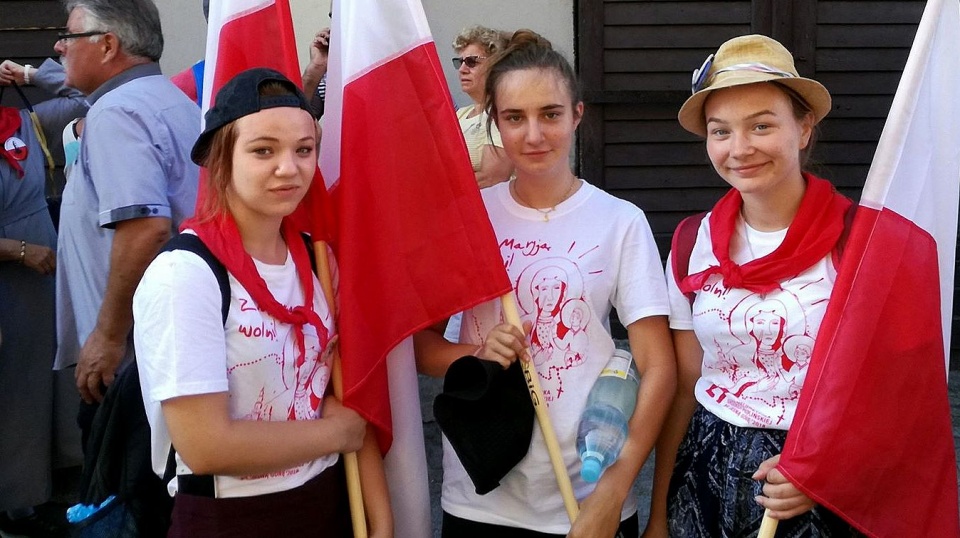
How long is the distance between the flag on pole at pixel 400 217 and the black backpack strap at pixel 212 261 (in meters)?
0.36

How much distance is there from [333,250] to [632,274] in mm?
726

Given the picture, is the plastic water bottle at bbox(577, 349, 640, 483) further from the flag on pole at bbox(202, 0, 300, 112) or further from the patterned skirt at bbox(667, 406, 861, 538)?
the flag on pole at bbox(202, 0, 300, 112)

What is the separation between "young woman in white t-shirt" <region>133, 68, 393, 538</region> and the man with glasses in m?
0.78

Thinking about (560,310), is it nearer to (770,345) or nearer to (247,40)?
(770,345)

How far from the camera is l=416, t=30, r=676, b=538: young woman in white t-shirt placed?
2.26 m

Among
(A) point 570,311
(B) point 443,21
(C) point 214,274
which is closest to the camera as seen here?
(C) point 214,274

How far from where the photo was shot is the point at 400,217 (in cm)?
238

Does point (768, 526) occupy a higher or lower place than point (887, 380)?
lower

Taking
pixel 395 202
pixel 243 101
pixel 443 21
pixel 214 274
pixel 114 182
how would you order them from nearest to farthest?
pixel 214 274 < pixel 243 101 < pixel 395 202 < pixel 114 182 < pixel 443 21

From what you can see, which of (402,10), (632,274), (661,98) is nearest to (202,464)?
(632,274)

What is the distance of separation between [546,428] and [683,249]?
55cm

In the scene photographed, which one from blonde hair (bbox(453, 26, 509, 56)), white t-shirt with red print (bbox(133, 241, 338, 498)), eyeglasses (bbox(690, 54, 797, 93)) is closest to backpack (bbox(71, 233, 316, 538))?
white t-shirt with red print (bbox(133, 241, 338, 498))

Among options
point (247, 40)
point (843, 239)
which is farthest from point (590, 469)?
point (247, 40)

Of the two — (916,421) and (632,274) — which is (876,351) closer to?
(916,421)
